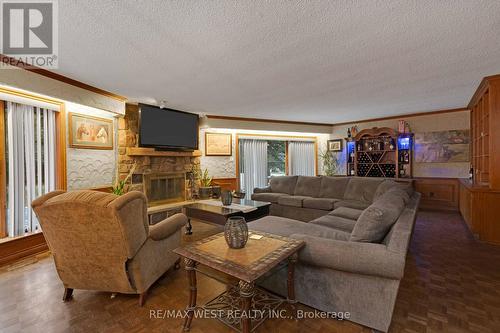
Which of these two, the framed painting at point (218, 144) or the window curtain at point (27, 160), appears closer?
the window curtain at point (27, 160)

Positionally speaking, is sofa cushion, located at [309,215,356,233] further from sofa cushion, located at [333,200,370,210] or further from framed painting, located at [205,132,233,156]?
framed painting, located at [205,132,233,156]

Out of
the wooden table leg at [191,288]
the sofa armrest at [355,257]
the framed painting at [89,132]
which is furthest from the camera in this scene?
the framed painting at [89,132]

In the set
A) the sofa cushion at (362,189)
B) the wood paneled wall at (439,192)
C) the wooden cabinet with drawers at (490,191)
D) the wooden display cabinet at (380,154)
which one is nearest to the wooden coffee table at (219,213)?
the sofa cushion at (362,189)

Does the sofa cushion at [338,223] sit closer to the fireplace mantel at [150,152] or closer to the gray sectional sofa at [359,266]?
the gray sectional sofa at [359,266]

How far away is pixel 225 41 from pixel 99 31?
3.55ft

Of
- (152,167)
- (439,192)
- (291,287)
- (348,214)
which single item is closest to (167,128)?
(152,167)

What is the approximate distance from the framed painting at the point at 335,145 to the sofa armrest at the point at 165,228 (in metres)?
5.79

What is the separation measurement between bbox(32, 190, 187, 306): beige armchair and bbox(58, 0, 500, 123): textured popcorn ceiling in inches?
55.3

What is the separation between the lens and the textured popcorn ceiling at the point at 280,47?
5.74 ft

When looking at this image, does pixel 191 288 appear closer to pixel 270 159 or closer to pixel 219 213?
pixel 219 213

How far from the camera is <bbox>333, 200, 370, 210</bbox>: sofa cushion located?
13.2 feet

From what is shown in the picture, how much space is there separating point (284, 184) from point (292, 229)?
2.99m

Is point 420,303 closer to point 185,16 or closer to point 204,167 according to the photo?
point 185,16

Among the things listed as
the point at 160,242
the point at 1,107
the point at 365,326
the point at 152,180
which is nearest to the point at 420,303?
the point at 365,326
